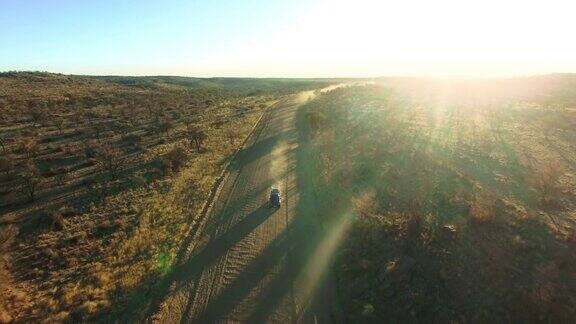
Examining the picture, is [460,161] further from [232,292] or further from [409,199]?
[232,292]

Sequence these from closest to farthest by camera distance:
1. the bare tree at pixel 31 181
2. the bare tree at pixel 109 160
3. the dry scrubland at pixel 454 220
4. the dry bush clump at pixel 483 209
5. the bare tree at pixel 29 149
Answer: the dry scrubland at pixel 454 220 < the dry bush clump at pixel 483 209 < the bare tree at pixel 31 181 < the bare tree at pixel 109 160 < the bare tree at pixel 29 149

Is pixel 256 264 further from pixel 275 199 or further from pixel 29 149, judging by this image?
pixel 29 149

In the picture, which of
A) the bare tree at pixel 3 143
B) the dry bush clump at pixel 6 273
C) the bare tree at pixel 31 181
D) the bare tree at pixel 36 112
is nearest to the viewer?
the dry bush clump at pixel 6 273

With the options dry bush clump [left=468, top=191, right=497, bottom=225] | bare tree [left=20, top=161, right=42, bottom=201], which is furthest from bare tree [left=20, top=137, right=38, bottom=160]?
dry bush clump [left=468, top=191, right=497, bottom=225]

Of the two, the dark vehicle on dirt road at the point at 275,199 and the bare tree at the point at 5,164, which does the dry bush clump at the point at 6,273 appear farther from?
the dark vehicle on dirt road at the point at 275,199

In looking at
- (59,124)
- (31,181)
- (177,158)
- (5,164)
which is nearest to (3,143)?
(59,124)

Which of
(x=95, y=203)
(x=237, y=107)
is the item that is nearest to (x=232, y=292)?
(x=95, y=203)

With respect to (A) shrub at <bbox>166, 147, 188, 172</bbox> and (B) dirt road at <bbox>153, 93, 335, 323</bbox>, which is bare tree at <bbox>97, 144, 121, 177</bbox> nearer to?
(A) shrub at <bbox>166, 147, 188, 172</bbox>

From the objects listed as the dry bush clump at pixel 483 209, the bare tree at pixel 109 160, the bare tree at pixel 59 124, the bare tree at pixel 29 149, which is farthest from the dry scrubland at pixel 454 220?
the bare tree at pixel 59 124
